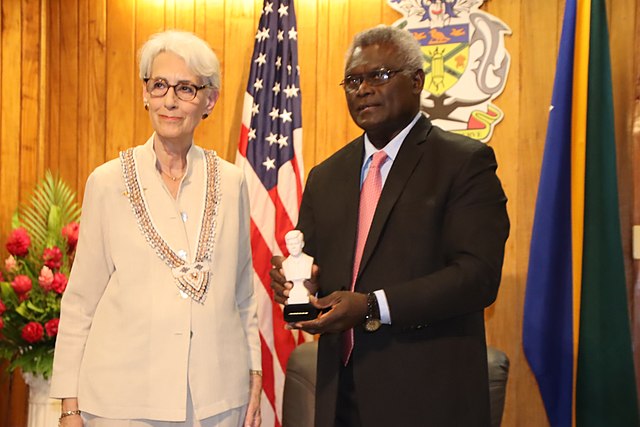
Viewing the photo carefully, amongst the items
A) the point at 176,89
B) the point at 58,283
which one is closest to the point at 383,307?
the point at 176,89

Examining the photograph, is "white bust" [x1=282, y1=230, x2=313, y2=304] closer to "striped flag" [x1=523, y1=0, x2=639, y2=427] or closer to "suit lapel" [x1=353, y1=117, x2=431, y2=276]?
"suit lapel" [x1=353, y1=117, x2=431, y2=276]

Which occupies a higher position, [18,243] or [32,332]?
[18,243]

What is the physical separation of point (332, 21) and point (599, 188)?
1609mm

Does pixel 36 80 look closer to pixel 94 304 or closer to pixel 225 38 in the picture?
pixel 225 38

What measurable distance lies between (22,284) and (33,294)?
0.12 m

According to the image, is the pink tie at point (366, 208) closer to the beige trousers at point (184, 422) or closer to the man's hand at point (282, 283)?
the man's hand at point (282, 283)

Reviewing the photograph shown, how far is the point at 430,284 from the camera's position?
1659mm

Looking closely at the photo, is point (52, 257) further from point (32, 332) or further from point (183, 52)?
point (183, 52)

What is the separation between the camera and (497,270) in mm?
1745

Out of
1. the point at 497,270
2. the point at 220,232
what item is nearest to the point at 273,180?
the point at 220,232

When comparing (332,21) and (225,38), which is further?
(225,38)

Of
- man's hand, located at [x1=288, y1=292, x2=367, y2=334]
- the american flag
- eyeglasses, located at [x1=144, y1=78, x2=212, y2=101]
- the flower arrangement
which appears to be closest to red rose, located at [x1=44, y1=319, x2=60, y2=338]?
the flower arrangement

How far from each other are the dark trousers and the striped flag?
150 centimetres

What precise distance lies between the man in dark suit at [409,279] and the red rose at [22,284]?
1803 mm
